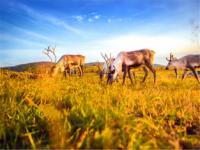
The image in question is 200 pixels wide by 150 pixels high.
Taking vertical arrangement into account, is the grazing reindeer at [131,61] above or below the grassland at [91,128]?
above

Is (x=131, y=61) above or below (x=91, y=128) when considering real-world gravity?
above

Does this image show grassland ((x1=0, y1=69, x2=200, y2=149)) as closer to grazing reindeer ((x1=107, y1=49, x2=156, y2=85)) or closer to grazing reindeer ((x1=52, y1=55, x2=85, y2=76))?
grazing reindeer ((x1=107, y1=49, x2=156, y2=85))

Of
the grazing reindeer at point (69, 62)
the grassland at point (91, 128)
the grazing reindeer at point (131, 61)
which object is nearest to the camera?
the grassland at point (91, 128)

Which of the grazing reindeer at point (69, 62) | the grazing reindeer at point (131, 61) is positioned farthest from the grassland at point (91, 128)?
the grazing reindeer at point (69, 62)

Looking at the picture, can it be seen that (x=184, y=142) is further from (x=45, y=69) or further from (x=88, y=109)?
(x=45, y=69)

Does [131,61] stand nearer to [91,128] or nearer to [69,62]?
[69,62]

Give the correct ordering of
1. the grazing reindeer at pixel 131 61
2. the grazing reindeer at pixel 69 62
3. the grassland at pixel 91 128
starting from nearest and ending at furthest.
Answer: the grassland at pixel 91 128, the grazing reindeer at pixel 131 61, the grazing reindeer at pixel 69 62

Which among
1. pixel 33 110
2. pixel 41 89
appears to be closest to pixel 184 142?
pixel 33 110

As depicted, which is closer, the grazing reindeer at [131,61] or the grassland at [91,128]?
the grassland at [91,128]

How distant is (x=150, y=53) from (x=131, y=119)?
11.8m

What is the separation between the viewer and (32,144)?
3320 mm

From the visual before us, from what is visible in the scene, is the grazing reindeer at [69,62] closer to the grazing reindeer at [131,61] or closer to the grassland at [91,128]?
the grazing reindeer at [131,61]

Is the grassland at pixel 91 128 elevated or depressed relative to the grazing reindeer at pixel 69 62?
depressed

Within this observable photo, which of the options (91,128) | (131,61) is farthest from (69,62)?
(91,128)
